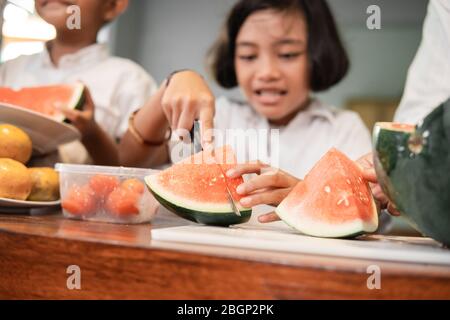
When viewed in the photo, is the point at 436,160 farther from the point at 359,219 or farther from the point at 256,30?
the point at 256,30

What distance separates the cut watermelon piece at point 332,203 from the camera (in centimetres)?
78

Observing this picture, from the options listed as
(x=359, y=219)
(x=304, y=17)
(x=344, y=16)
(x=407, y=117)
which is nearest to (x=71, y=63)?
(x=304, y=17)

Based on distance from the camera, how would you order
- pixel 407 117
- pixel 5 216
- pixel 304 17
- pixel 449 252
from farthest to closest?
pixel 304 17, pixel 407 117, pixel 5 216, pixel 449 252

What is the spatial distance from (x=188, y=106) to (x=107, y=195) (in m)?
0.24

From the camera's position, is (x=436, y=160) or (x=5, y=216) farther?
(x=5, y=216)

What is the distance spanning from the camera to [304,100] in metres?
2.01

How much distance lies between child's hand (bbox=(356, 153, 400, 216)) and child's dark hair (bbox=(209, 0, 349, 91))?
86 cm

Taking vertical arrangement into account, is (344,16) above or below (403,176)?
above

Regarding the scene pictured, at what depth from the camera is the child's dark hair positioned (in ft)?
6.26

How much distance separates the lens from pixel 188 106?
1.07 meters

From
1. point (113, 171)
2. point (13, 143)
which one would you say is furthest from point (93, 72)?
point (113, 171)

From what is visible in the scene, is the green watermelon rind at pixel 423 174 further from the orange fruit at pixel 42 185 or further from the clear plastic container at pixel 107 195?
the orange fruit at pixel 42 185

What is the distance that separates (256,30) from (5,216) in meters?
1.18

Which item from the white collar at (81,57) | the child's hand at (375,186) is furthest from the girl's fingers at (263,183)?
the white collar at (81,57)
